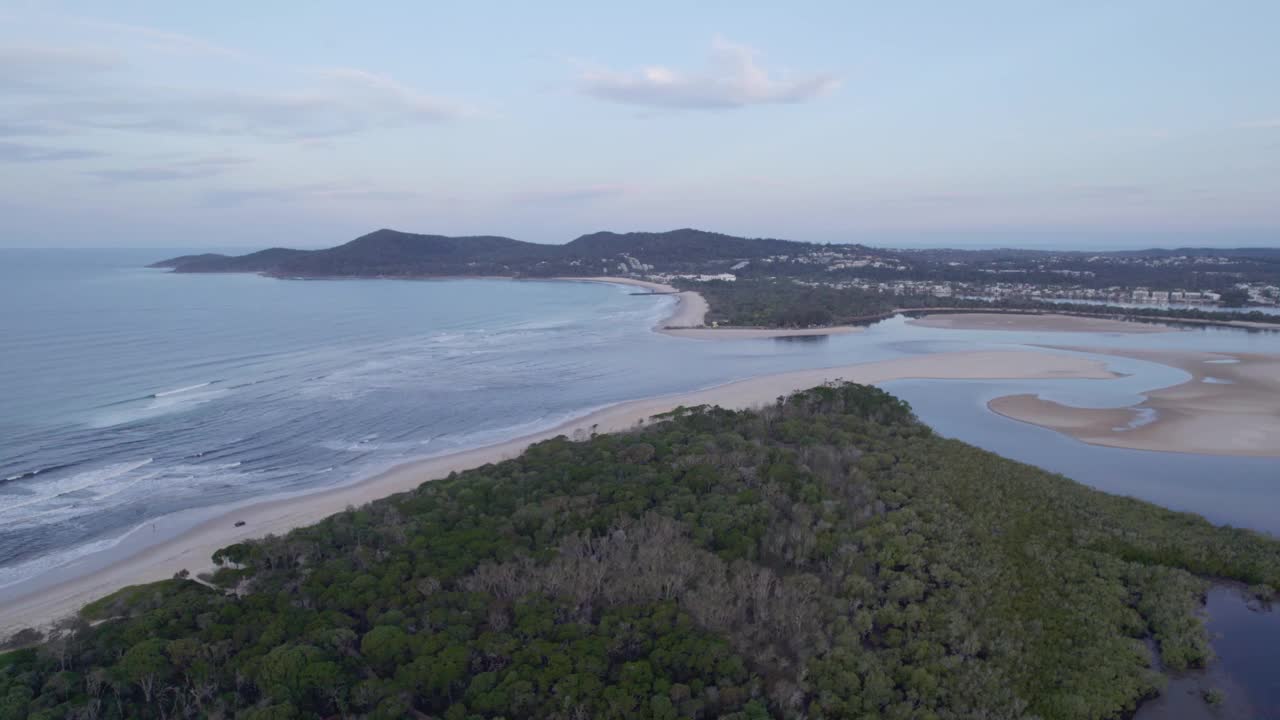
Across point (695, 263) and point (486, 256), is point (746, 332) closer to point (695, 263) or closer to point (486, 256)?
point (695, 263)

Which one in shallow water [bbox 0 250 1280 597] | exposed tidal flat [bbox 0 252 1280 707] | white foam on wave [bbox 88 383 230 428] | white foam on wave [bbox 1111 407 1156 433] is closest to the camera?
exposed tidal flat [bbox 0 252 1280 707]

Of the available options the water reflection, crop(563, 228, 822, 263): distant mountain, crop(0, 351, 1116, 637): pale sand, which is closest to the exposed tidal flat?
crop(0, 351, 1116, 637): pale sand

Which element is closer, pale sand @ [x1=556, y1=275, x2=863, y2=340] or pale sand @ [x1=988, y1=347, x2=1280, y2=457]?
pale sand @ [x1=988, y1=347, x2=1280, y2=457]

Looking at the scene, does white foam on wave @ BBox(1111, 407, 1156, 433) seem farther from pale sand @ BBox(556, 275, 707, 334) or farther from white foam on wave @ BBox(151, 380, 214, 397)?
white foam on wave @ BBox(151, 380, 214, 397)

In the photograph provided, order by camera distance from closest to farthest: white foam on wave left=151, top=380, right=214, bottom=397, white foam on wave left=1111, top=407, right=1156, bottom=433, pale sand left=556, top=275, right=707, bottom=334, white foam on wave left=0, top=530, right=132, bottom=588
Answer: white foam on wave left=0, top=530, right=132, bottom=588 → white foam on wave left=1111, top=407, right=1156, bottom=433 → white foam on wave left=151, top=380, right=214, bottom=397 → pale sand left=556, top=275, right=707, bottom=334

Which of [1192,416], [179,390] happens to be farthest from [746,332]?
[179,390]

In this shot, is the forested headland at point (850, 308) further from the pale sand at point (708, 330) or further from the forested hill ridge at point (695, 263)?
the forested hill ridge at point (695, 263)
